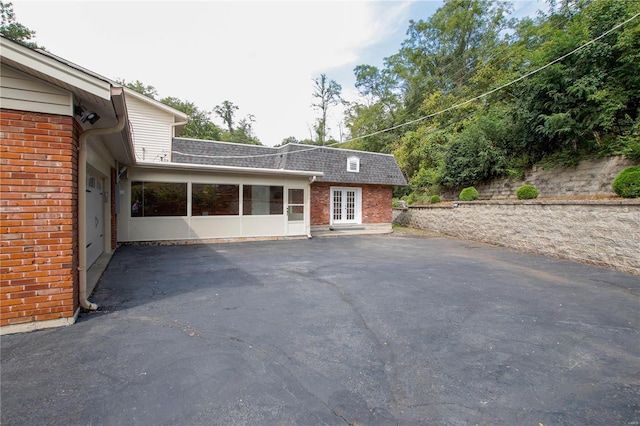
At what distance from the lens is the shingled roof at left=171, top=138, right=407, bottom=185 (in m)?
12.8

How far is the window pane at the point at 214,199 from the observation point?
33.7 feet

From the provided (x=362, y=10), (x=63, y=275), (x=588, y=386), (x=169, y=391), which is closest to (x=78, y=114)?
(x=63, y=275)

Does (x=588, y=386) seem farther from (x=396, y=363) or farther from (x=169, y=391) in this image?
(x=169, y=391)

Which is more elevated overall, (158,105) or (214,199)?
(158,105)

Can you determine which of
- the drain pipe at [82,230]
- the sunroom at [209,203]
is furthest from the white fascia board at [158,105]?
the drain pipe at [82,230]

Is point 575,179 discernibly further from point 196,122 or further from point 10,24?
point 10,24

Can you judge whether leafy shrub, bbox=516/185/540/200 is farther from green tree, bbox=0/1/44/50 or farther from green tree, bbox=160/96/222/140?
green tree, bbox=0/1/44/50

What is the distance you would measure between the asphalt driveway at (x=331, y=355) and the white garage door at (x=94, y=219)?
1.03 m

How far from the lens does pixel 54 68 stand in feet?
→ 10.0

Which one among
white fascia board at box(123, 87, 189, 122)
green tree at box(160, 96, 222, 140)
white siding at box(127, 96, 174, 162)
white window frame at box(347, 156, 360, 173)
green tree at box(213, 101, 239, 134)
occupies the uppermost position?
green tree at box(213, 101, 239, 134)

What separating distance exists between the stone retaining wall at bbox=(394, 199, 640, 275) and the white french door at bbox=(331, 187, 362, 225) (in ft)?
15.8

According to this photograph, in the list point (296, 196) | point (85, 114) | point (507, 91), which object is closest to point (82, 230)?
point (85, 114)

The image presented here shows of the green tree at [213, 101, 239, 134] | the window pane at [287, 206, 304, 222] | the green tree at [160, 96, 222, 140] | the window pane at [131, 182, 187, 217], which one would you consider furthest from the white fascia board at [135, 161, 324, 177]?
the green tree at [213, 101, 239, 134]

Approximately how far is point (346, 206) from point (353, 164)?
221 centimetres
